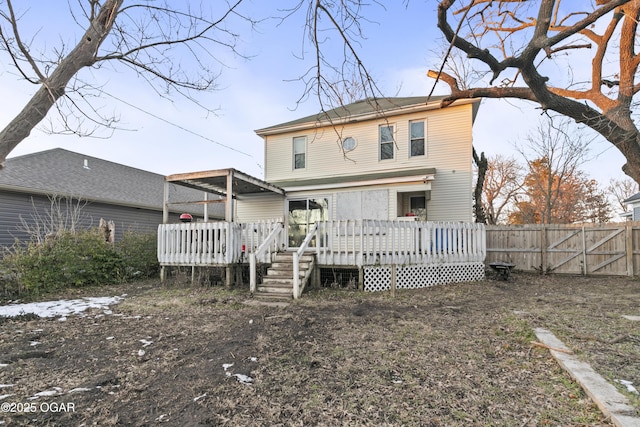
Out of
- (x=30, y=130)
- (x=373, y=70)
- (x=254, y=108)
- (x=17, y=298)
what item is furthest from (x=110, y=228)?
(x=373, y=70)

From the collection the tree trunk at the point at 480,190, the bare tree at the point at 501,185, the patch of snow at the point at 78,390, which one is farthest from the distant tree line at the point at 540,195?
the patch of snow at the point at 78,390

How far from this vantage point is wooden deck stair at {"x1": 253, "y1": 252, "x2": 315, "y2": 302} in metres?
6.91

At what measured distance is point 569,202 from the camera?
982 inches

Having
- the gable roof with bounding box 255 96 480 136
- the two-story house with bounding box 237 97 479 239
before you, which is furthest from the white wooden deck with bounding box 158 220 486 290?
the gable roof with bounding box 255 96 480 136

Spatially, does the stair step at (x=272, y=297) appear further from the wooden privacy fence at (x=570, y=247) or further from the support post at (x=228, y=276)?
the wooden privacy fence at (x=570, y=247)

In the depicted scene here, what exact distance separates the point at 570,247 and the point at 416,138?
6142 millimetres

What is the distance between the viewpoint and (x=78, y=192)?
12.8m

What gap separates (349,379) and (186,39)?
5381 millimetres

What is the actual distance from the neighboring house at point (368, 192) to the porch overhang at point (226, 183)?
32mm

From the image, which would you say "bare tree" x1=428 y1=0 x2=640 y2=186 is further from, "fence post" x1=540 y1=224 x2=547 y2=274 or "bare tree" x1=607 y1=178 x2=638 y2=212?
"bare tree" x1=607 y1=178 x2=638 y2=212

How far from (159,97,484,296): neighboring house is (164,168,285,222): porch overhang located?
32 millimetres

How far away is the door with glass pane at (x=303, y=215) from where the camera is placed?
11.7 metres

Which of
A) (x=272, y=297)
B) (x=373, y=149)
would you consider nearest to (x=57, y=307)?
(x=272, y=297)

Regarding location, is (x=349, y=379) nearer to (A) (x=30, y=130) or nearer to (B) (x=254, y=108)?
(A) (x=30, y=130)
